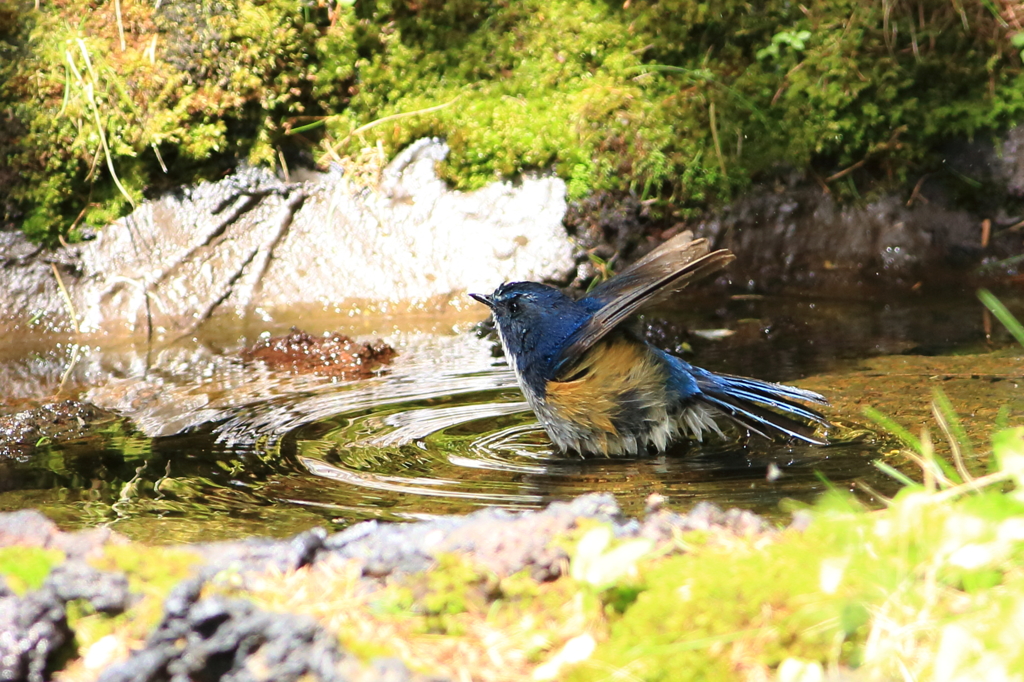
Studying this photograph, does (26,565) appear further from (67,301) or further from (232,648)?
(67,301)

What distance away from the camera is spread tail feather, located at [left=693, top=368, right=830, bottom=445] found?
4508 mm

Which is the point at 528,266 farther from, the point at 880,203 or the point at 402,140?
the point at 880,203

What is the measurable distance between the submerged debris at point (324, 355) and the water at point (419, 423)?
114mm

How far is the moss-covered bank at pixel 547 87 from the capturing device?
6758 millimetres

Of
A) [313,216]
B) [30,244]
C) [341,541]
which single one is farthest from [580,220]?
[341,541]

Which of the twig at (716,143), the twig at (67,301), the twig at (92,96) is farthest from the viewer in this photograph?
the twig at (716,143)

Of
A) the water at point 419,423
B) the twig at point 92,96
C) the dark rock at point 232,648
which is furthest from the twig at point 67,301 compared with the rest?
the dark rock at point 232,648

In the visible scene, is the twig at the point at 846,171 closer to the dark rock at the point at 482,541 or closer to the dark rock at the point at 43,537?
the dark rock at the point at 482,541

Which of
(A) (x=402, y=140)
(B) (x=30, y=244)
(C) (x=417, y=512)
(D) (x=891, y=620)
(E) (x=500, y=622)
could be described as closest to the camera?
(D) (x=891, y=620)

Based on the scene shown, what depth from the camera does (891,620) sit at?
6.34ft

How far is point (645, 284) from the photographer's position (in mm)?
4426

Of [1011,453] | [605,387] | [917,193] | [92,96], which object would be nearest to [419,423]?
[605,387]

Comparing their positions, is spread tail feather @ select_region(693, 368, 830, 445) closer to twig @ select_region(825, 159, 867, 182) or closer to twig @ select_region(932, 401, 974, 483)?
twig @ select_region(932, 401, 974, 483)

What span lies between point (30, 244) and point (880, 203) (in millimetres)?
6008
